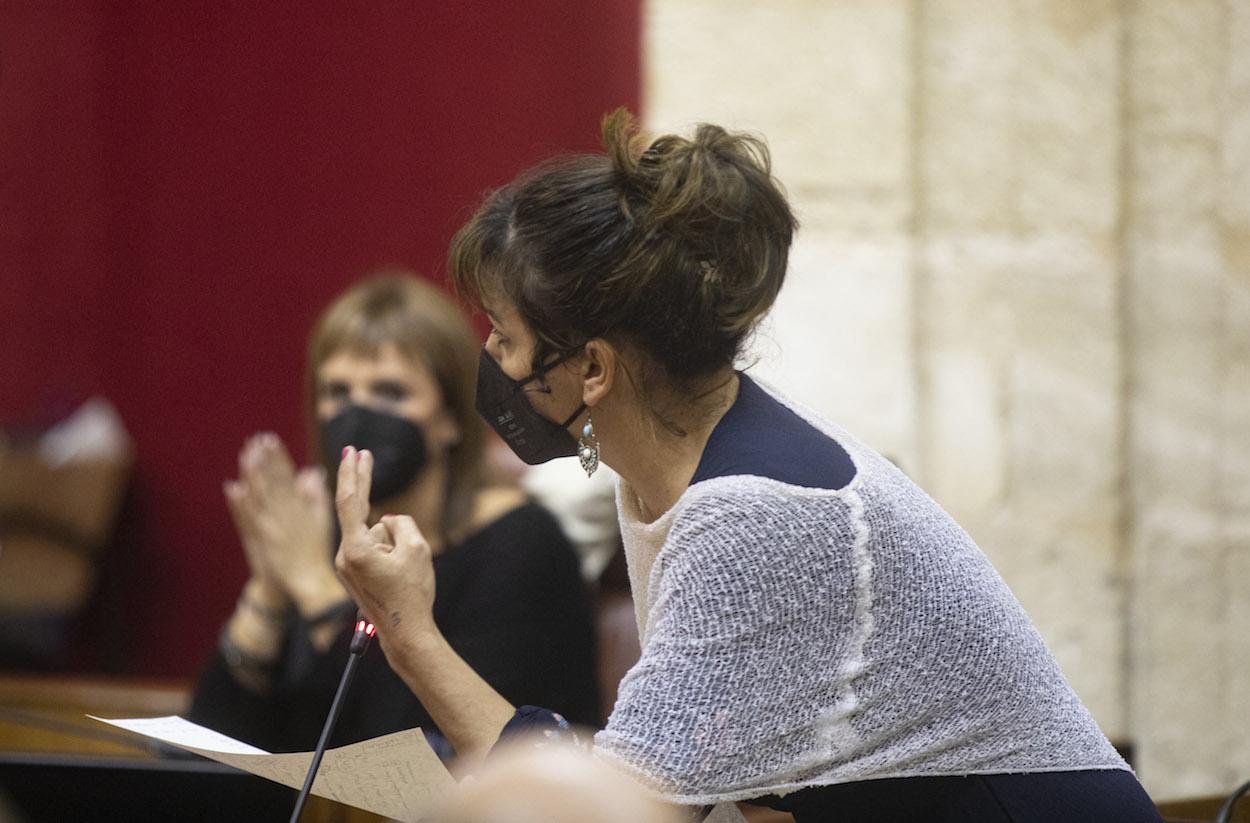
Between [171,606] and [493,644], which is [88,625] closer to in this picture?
[171,606]

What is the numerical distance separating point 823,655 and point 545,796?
0.32 m

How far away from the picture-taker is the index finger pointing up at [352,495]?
147cm

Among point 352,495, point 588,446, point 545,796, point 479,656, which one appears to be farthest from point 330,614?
point 545,796

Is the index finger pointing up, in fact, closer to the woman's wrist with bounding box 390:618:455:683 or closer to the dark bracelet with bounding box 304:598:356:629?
the woman's wrist with bounding box 390:618:455:683

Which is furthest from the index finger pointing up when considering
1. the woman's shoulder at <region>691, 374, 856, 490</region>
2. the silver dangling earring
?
the woman's shoulder at <region>691, 374, 856, 490</region>

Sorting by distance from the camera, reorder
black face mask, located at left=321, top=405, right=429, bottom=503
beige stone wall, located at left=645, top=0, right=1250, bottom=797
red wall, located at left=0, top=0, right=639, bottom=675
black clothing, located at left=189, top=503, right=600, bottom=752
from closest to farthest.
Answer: black clothing, located at left=189, top=503, right=600, bottom=752, black face mask, located at left=321, top=405, right=429, bottom=503, beige stone wall, located at left=645, top=0, right=1250, bottom=797, red wall, located at left=0, top=0, right=639, bottom=675

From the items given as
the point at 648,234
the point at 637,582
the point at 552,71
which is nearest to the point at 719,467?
the point at 648,234

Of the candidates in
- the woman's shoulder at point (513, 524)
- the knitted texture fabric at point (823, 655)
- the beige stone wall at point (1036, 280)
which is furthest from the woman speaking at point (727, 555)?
the beige stone wall at point (1036, 280)

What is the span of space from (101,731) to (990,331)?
172cm

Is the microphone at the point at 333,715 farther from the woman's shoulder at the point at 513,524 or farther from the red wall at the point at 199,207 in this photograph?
the red wall at the point at 199,207

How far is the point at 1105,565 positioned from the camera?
9.63 ft

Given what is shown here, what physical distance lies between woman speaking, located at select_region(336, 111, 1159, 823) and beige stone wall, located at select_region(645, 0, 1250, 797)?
149 centimetres

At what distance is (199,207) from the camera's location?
391cm

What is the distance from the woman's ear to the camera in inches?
53.8
